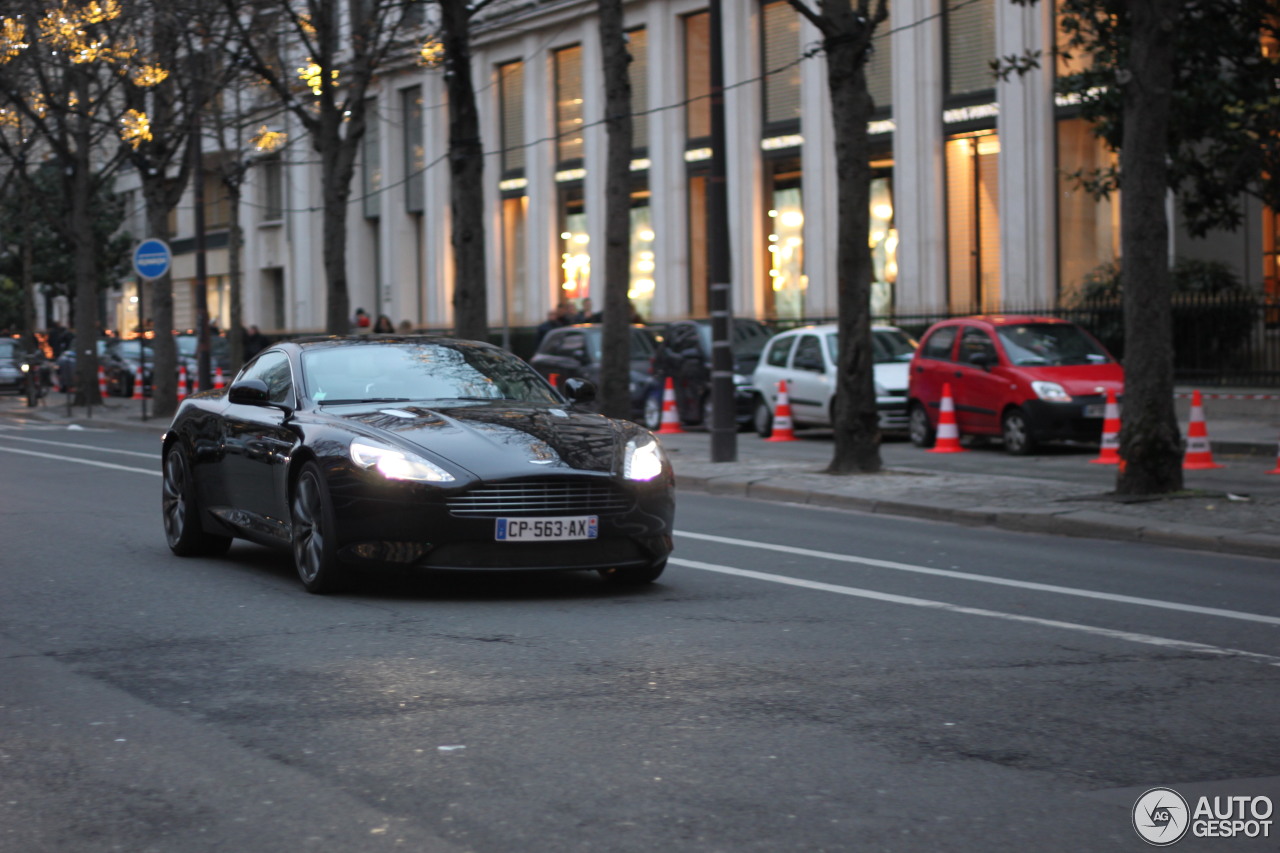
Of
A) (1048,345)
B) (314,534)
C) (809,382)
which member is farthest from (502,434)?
(809,382)

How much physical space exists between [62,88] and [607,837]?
112 feet

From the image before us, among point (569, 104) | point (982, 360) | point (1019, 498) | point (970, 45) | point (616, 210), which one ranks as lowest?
point (1019, 498)

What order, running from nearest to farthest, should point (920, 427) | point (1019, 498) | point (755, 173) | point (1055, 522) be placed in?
point (1055, 522) → point (1019, 498) → point (920, 427) → point (755, 173)

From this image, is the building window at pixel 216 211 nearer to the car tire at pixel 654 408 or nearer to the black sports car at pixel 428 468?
the car tire at pixel 654 408

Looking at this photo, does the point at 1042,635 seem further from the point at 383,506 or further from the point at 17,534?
the point at 17,534

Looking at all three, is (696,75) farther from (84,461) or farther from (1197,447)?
(1197,447)

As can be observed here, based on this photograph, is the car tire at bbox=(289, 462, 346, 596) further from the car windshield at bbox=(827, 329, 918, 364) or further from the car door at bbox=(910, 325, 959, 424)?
the car windshield at bbox=(827, 329, 918, 364)

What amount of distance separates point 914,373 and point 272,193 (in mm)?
40068

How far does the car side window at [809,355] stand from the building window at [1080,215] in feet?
23.0

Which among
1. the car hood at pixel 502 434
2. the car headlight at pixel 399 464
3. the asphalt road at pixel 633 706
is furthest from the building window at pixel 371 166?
the car headlight at pixel 399 464

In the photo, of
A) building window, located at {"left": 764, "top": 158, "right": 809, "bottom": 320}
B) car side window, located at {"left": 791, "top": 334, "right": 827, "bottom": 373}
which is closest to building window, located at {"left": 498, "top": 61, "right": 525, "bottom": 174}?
building window, located at {"left": 764, "top": 158, "right": 809, "bottom": 320}

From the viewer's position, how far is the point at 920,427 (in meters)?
22.7

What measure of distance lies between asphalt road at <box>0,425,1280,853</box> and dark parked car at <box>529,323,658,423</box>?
16295 millimetres

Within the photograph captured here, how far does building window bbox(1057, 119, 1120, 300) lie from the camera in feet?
98.8
